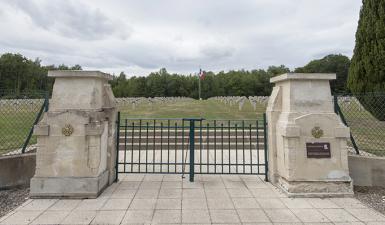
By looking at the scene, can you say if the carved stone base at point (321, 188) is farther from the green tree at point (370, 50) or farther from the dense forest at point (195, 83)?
the dense forest at point (195, 83)

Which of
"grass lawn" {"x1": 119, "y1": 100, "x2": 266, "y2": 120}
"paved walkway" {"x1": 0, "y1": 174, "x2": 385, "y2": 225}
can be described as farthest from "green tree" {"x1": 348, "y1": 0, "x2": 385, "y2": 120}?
"grass lawn" {"x1": 119, "y1": 100, "x2": 266, "y2": 120}

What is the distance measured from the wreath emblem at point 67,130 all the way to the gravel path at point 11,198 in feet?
5.02

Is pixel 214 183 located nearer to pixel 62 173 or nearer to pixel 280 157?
pixel 280 157

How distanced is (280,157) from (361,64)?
669cm

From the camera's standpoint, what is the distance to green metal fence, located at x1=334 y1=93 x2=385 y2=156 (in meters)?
6.61

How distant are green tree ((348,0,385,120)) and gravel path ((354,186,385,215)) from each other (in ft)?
11.6

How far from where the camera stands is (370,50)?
8742mm

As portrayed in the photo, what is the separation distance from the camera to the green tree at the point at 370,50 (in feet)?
27.4

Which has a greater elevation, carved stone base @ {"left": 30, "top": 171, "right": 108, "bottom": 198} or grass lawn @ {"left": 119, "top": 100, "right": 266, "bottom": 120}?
grass lawn @ {"left": 119, "top": 100, "right": 266, "bottom": 120}

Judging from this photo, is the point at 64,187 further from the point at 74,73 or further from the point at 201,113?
the point at 201,113

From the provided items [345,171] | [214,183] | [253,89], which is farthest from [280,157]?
[253,89]

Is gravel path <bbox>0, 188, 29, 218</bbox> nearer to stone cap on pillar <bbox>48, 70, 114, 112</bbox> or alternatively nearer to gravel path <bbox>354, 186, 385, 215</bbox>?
stone cap on pillar <bbox>48, 70, 114, 112</bbox>

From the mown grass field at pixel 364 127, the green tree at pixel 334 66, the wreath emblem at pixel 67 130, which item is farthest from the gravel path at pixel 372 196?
the green tree at pixel 334 66

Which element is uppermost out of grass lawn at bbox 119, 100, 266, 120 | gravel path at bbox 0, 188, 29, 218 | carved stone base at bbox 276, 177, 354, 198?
grass lawn at bbox 119, 100, 266, 120
